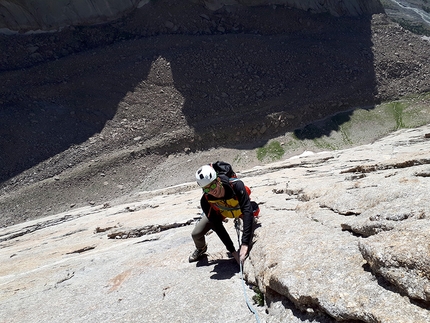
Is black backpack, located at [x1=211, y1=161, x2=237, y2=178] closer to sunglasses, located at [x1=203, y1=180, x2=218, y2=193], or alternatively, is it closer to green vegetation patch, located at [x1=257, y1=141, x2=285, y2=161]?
sunglasses, located at [x1=203, y1=180, x2=218, y2=193]

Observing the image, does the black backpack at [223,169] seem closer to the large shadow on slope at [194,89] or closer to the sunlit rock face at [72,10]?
the large shadow on slope at [194,89]

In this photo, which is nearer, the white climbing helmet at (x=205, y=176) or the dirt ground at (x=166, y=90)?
the white climbing helmet at (x=205, y=176)

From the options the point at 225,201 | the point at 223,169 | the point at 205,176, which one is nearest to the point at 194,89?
the point at 223,169

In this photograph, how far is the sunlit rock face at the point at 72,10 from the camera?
3866 centimetres

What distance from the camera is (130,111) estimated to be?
3731 centimetres

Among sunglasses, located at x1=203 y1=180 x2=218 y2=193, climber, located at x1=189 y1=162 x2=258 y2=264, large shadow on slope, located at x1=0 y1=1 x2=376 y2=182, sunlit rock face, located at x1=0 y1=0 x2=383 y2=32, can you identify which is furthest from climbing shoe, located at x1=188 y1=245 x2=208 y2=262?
sunlit rock face, located at x1=0 y1=0 x2=383 y2=32

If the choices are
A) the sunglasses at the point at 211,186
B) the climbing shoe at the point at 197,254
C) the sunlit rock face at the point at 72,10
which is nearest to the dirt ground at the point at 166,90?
the sunlit rock face at the point at 72,10

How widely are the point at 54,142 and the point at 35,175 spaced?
378 centimetres

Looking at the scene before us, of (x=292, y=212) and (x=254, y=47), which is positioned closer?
(x=292, y=212)

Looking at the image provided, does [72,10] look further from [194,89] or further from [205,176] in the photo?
[205,176]

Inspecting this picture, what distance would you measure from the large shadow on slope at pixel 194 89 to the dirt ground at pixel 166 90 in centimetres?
13

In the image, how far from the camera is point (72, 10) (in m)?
41.1

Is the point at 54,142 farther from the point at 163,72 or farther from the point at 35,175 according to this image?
the point at 163,72

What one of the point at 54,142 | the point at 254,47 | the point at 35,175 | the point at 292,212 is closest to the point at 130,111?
the point at 54,142
